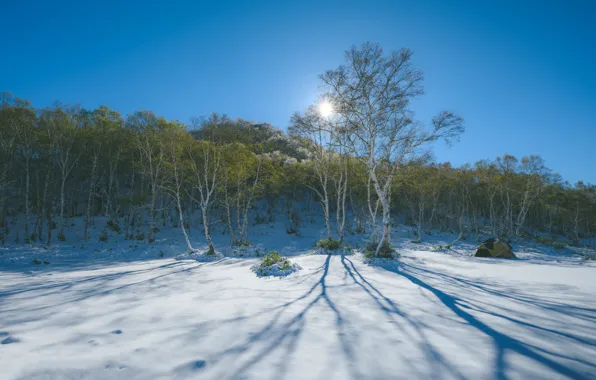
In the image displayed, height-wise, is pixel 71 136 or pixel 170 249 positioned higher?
pixel 71 136

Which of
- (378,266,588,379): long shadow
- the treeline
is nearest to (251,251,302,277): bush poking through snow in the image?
(378,266,588,379): long shadow

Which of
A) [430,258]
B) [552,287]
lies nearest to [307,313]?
[552,287]

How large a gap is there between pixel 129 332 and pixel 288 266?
19.8 ft

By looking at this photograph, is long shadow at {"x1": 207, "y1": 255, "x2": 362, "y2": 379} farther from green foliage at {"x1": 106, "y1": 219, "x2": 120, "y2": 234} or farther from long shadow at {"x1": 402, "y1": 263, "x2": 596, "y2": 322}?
green foliage at {"x1": 106, "y1": 219, "x2": 120, "y2": 234}

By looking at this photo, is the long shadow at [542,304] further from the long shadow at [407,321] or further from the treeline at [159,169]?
the treeline at [159,169]

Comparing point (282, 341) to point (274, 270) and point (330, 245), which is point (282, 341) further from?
point (330, 245)

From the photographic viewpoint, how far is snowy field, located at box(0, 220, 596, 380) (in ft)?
8.96

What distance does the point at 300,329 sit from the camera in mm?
3930

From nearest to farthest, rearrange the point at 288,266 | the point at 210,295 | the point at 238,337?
1. the point at 238,337
2. the point at 210,295
3. the point at 288,266

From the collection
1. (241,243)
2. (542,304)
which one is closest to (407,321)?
(542,304)

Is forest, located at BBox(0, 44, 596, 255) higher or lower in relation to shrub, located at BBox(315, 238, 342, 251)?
higher

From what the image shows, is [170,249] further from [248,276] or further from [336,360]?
[336,360]

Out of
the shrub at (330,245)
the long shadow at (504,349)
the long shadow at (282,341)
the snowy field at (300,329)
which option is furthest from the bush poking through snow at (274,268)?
the shrub at (330,245)

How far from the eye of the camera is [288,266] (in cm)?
930
